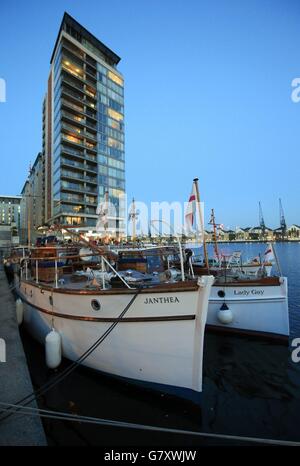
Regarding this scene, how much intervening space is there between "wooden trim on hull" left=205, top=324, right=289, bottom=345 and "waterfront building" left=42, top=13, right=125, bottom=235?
131ft

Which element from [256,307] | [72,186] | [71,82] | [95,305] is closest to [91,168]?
[72,186]

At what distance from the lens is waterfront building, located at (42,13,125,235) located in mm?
52312

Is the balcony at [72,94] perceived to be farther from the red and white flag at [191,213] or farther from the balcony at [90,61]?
the red and white flag at [191,213]

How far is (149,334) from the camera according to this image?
18.4 feet

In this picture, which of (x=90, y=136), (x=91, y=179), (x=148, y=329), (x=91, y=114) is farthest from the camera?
(x=91, y=114)

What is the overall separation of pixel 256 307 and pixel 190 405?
17.6 ft

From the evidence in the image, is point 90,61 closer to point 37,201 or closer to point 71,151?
point 71,151

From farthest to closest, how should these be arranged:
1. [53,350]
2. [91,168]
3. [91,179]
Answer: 1. [91,168]
2. [91,179]
3. [53,350]

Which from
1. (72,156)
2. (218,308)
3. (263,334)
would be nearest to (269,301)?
(263,334)

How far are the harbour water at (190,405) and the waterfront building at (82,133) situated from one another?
1681 inches

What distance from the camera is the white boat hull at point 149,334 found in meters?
5.38

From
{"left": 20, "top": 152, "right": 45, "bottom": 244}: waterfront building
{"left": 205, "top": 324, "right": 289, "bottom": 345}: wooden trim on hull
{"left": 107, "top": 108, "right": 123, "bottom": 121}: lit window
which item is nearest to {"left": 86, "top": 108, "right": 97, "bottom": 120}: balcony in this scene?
{"left": 107, "top": 108, "right": 123, "bottom": 121}: lit window

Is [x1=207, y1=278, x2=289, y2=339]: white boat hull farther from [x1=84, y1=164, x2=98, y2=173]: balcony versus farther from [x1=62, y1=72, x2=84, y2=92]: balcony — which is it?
[x1=62, y1=72, x2=84, y2=92]: balcony
